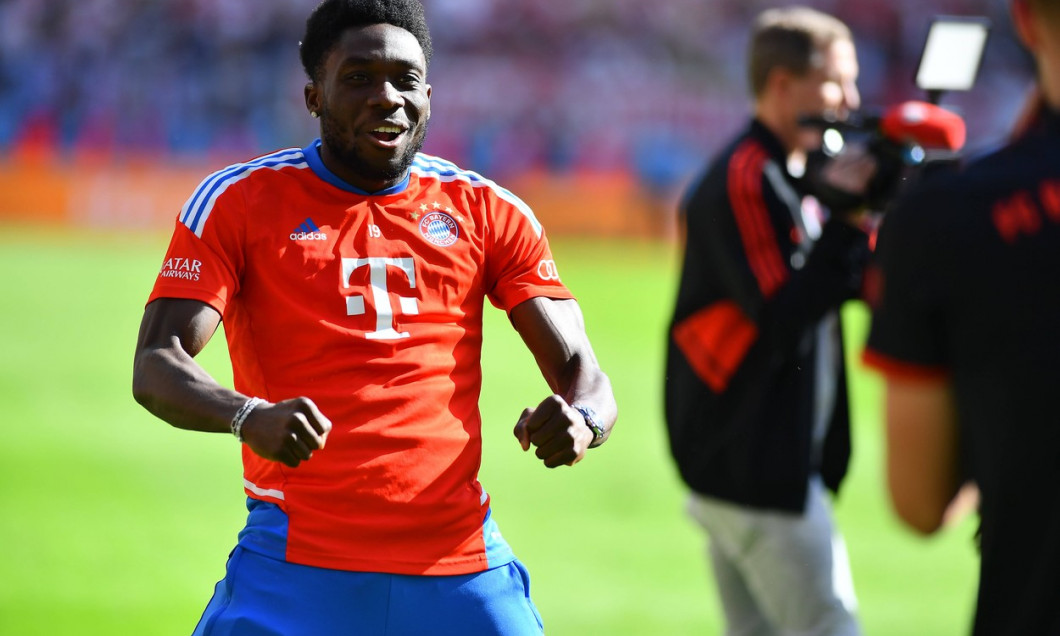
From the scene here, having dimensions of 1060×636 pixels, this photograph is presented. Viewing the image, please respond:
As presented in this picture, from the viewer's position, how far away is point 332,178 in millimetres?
3332

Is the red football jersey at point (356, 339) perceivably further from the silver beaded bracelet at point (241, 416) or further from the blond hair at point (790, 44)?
the blond hair at point (790, 44)

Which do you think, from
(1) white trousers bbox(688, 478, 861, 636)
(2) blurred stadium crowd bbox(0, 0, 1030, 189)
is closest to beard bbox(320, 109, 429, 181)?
(1) white trousers bbox(688, 478, 861, 636)

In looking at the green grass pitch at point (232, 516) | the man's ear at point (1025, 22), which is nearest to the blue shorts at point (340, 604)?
the man's ear at point (1025, 22)

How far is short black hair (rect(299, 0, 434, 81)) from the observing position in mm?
3359

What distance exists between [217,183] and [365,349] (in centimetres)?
52

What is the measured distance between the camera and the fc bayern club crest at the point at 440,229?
3.32m

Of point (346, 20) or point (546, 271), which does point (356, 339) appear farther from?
point (346, 20)

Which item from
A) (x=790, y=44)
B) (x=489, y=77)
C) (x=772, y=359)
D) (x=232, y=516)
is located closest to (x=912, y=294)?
(x=772, y=359)

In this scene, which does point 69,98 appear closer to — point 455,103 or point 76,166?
point 76,166

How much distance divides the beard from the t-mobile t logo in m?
0.23

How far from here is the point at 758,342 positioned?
438cm

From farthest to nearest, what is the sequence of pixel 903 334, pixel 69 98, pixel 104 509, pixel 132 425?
pixel 69 98, pixel 132 425, pixel 104 509, pixel 903 334

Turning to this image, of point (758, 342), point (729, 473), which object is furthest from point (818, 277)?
point (729, 473)

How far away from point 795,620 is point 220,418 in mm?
2106
